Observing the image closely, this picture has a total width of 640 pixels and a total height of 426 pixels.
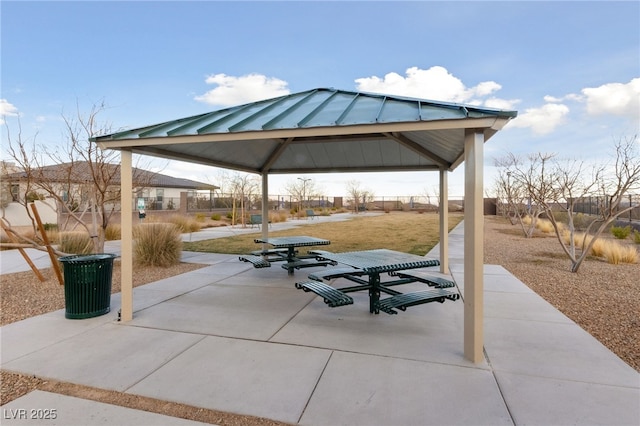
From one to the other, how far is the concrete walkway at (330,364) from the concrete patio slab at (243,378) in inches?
0.5

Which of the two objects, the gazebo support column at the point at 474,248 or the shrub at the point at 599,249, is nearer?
the gazebo support column at the point at 474,248

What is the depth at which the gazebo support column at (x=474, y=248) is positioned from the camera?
11.6ft

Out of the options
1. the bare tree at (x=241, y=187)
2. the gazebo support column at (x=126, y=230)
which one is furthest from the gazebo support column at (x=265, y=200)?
the bare tree at (x=241, y=187)

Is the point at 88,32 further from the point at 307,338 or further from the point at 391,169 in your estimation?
the point at 307,338

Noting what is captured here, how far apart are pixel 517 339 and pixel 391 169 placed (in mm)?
5581

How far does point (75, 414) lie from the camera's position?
266cm

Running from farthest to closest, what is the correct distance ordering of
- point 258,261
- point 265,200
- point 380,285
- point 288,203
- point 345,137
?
point 288,203 → point 265,200 → point 258,261 → point 345,137 → point 380,285

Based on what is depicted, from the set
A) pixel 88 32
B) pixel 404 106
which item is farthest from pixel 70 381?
pixel 88 32

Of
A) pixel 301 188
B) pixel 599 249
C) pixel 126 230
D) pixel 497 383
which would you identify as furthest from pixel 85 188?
pixel 301 188

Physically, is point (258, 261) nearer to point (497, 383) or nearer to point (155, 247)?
point (155, 247)

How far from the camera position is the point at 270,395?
9.52ft

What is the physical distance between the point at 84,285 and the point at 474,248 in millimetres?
5238

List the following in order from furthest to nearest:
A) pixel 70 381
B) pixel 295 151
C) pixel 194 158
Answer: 1. pixel 295 151
2. pixel 194 158
3. pixel 70 381

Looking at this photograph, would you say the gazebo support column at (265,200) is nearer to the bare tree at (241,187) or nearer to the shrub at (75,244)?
the shrub at (75,244)
